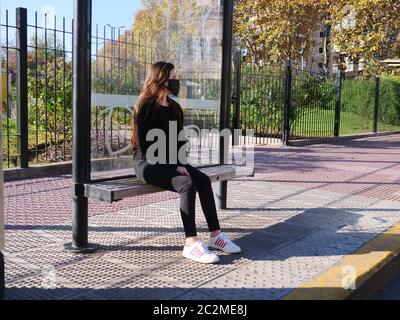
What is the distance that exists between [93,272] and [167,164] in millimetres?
1142

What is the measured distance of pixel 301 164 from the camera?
31.4 feet

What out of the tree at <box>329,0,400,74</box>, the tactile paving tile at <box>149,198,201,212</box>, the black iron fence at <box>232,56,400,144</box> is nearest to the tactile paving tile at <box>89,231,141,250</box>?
the tactile paving tile at <box>149,198,201,212</box>

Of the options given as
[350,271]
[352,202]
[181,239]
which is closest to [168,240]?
[181,239]

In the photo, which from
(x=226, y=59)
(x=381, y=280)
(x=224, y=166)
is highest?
(x=226, y=59)

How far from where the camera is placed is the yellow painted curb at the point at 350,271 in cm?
337

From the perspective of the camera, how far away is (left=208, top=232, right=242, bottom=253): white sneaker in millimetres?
4133

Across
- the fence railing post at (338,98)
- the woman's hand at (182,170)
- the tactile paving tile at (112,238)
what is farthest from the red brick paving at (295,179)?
the fence railing post at (338,98)

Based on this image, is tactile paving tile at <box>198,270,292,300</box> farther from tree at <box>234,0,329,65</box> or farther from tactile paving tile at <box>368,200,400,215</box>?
tree at <box>234,0,329,65</box>

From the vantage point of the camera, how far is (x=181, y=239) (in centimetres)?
452

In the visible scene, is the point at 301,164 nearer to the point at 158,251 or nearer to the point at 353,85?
the point at 158,251

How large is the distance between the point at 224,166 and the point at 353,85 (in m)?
15.4

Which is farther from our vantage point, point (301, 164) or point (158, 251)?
point (301, 164)

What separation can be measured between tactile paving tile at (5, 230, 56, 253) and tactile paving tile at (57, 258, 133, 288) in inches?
24.0

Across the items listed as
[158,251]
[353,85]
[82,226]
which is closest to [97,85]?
[82,226]
